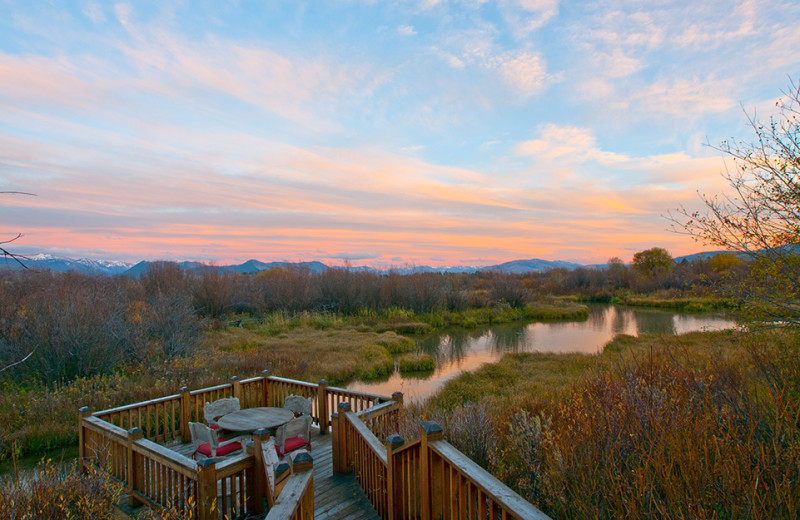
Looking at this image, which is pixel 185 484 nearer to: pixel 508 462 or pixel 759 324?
pixel 508 462

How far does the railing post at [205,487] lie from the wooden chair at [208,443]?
1.43 metres

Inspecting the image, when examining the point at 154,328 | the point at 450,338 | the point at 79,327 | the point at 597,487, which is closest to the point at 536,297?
the point at 450,338

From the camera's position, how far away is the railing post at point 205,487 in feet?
13.6

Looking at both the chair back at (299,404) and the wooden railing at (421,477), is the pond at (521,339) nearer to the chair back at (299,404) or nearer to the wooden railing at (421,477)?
the chair back at (299,404)

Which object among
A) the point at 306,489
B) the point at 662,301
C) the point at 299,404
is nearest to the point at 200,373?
the point at 299,404

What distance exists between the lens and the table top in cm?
600

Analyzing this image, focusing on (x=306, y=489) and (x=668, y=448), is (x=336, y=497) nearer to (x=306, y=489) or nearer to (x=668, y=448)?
(x=306, y=489)

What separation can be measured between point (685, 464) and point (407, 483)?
219 centimetres

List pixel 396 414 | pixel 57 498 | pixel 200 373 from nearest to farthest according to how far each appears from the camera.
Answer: pixel 57 498 → pixel 396 414 → pixel 200 373

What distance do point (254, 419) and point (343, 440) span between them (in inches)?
58.6

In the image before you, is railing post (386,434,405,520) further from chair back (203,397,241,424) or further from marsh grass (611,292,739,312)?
marsh grass (611,292,739,312)

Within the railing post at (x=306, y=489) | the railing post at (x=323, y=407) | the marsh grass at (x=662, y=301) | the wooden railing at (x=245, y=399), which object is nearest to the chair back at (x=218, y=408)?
the wooden railing at (x=245, y=399)

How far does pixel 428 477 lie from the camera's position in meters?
3.22

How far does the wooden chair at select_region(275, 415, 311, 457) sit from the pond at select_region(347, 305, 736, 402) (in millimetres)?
6562
